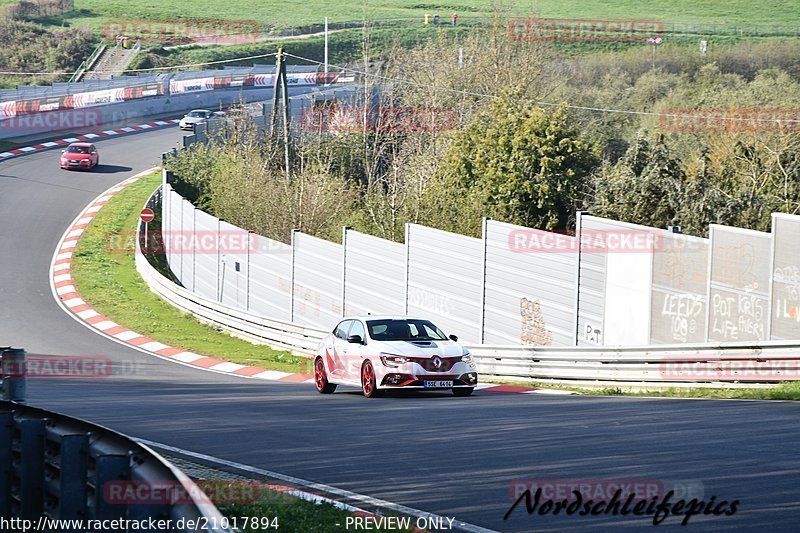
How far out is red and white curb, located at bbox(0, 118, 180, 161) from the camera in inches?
2282

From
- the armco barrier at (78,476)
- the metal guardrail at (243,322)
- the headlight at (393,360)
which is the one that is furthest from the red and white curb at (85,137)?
the armco barrier at (78,476)

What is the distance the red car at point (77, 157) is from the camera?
180 feet

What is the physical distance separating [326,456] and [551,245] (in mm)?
12474

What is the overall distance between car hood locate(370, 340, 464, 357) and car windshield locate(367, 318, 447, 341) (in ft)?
1.57

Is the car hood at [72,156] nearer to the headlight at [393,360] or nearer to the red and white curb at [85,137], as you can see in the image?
the red and white curb at [85,137]

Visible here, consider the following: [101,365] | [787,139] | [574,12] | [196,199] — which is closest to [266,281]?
[101,365]

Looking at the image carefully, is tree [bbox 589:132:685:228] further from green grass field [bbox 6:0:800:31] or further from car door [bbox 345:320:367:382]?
green grass field [bbox 6:0:800:31]

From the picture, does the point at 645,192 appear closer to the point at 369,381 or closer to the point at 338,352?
the point at 338,352

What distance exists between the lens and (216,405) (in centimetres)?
1634

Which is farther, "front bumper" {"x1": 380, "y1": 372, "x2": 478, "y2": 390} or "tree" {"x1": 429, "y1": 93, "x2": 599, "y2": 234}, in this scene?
"tree" {"x1": 429, "y1": 93, "x2": 599, "y2": 234}

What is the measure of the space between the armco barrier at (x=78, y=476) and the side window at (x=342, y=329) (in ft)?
34.5

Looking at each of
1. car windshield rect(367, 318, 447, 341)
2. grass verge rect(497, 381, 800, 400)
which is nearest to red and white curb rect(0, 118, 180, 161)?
car windshield rect(367, 318, 447, 341)

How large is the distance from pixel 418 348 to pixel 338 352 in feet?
6.39

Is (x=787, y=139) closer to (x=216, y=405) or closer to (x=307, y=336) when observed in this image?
(x=307, y=336)
